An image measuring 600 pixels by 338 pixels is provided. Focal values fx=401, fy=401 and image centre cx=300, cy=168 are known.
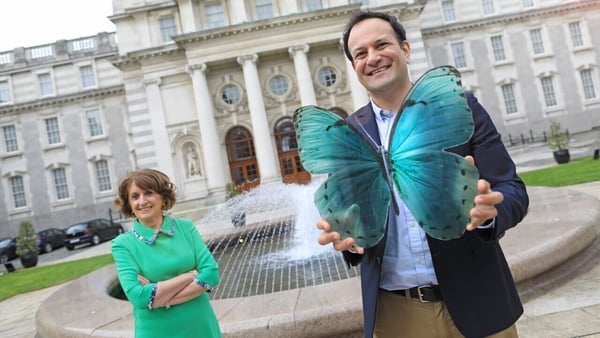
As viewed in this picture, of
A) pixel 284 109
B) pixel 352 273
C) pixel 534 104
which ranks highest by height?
pixel 284 109

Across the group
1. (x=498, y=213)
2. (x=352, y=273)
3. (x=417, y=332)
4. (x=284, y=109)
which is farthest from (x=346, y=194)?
(x=284, y=109)

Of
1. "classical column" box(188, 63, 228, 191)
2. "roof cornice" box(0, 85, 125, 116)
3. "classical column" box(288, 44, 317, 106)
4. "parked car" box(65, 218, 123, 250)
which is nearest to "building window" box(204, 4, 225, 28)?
"classical column" box(188, 63, 228, 191)

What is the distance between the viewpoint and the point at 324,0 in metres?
32.4

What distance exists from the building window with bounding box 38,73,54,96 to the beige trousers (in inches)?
1854

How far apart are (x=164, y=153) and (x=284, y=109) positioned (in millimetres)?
10167

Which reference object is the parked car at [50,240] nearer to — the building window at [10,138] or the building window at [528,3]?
the building window at [10,138]

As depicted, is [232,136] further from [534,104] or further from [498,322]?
[498,322]

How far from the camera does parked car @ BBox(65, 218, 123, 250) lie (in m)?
27.8

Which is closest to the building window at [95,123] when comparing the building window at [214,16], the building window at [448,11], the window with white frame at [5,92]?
the window with white frame at [5,92]

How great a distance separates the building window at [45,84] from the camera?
1607 inches

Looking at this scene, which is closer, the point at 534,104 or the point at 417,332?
the point at 417,332

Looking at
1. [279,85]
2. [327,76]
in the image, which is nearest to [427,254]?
[279,85]

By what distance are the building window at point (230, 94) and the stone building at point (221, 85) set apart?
8 centimetres

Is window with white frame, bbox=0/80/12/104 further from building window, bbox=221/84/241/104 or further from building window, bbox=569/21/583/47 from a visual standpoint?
building window, bbox=569/21/583/47
